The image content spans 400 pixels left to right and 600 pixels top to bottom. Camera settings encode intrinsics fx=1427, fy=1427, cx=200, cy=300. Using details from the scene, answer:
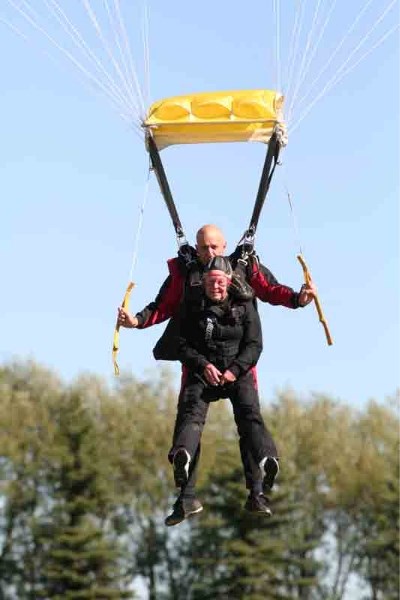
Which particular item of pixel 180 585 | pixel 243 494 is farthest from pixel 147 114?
pixel 180 585

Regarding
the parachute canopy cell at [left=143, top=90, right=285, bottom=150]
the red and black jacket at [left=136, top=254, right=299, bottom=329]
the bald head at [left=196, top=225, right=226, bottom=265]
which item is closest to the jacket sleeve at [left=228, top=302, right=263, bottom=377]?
the red and black jacket at [left=136, top=254, right=299, bottom=329]

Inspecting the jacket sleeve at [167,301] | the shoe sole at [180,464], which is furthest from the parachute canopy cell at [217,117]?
the shoe sole at [180,464]

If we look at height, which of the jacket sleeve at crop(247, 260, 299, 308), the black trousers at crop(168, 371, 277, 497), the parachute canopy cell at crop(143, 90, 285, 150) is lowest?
the black trousers at crop(168, 371, 277, 497)

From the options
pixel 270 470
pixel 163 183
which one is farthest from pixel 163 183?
pixel 270 470

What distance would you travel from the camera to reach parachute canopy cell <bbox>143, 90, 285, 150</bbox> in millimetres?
13242

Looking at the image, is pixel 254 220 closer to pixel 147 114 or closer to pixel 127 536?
pixel 147 114

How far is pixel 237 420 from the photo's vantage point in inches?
A: 503

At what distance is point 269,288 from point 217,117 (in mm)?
1706

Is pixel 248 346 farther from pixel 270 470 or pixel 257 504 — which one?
pixel 257 504

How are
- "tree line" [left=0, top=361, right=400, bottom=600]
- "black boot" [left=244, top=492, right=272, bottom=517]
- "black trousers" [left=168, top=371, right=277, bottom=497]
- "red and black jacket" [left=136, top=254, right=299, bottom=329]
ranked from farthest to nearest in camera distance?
"tree line" [left=0, top=361, right=400, bottom=600]
"red and black jacket" [left=136, top=254, right=299, bottom=329]
"black trousers" [left=168, top=371, right=277, bottom=497]
"black boot" [left=244, top=492, right=272, bottom=517]

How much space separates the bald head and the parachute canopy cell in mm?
1200

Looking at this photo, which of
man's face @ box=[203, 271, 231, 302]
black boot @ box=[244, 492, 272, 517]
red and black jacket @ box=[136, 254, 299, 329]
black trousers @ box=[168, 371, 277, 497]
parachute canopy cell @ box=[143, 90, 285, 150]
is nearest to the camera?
man's face @ box=[203, 271, 231, 302]

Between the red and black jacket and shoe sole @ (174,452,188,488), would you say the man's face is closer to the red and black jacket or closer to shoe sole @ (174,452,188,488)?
the red and black jacket

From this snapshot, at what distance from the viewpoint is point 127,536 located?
203 ft
